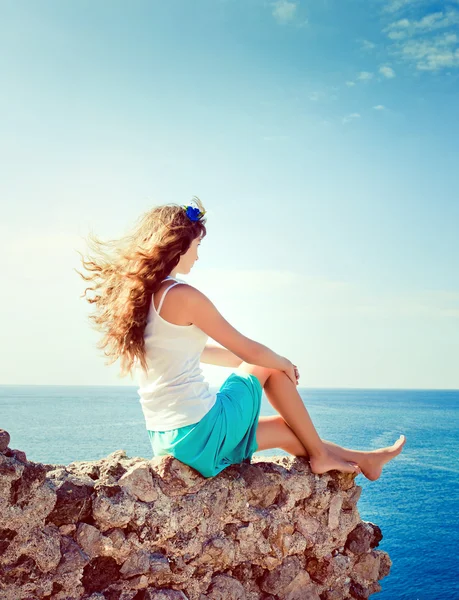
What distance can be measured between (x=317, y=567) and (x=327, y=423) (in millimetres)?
42780

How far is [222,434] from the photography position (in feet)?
10.1

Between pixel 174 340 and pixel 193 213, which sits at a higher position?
pixel 193 213

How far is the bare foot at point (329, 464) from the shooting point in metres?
3.47

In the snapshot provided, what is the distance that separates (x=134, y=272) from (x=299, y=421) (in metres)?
1.26

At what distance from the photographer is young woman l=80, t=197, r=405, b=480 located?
3.03 meters

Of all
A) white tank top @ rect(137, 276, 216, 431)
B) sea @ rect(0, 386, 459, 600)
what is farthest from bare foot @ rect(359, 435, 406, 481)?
sea @ rect(0, 386, 459, 600)

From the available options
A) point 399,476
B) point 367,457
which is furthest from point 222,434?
point 399,476

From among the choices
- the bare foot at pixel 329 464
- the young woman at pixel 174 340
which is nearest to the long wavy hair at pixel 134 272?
the young woman at pixel 174 340

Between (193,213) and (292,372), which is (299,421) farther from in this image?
(193,213)

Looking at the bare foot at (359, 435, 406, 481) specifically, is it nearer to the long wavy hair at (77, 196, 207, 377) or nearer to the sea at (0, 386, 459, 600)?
the long wavy hair at (77, 196, 207, 377)

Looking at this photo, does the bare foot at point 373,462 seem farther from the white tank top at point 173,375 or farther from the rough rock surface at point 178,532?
the white tank top at point 173,375

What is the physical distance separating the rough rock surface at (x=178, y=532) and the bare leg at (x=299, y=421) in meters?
0.09

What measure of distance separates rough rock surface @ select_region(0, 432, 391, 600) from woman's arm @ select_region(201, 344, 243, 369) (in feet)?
2.01

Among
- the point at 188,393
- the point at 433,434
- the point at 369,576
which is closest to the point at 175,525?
the point at 188,393
